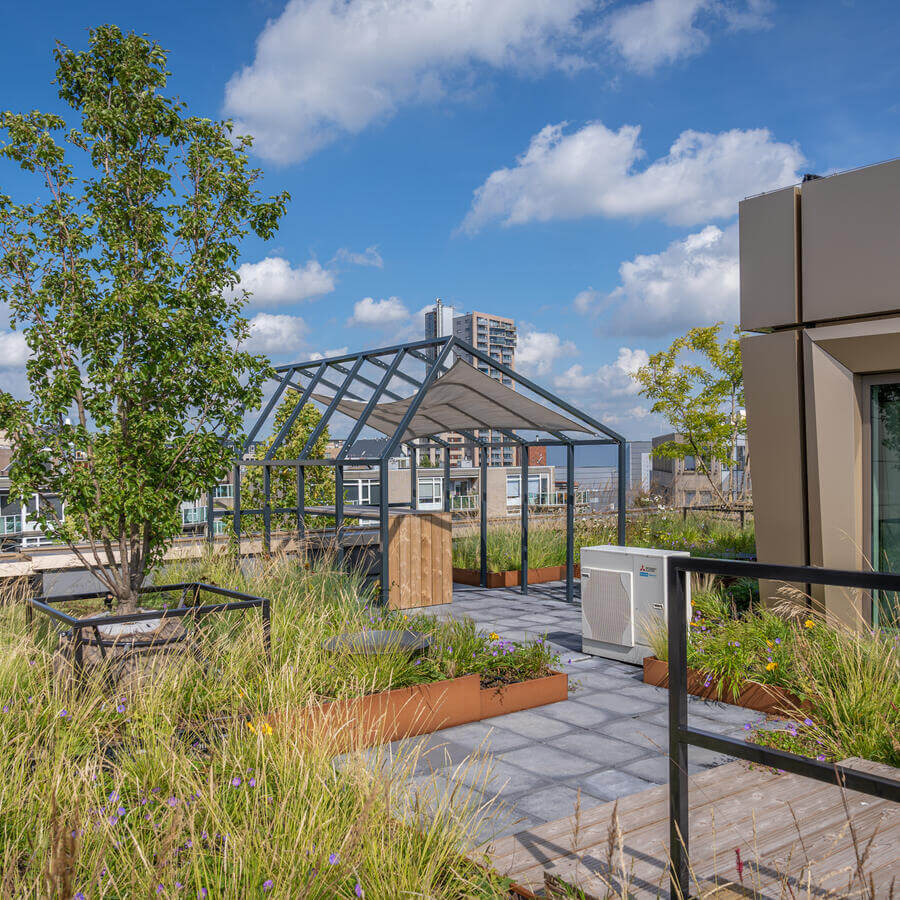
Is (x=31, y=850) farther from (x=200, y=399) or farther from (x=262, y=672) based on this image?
(x=200, y=399)

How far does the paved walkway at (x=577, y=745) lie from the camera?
173 inches

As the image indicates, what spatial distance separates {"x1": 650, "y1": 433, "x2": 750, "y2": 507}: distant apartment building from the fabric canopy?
693 centimetres

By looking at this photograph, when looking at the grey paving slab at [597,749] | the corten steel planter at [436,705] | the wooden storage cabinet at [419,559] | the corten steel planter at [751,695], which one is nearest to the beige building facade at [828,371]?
the corten steel planter at [751,695]

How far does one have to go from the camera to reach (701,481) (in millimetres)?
29422

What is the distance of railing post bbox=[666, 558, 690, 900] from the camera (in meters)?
2.48

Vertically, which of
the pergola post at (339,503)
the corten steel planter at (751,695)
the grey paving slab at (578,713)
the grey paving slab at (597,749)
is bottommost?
the grey paving slab at (597,749)

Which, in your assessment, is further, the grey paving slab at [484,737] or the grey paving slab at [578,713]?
the grey paving slab at [578,713]

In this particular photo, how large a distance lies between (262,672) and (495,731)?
171 cm

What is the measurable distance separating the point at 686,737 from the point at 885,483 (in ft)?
17.7

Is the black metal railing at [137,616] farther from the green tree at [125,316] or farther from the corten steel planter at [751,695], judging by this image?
the corten steel planter at [751,695]

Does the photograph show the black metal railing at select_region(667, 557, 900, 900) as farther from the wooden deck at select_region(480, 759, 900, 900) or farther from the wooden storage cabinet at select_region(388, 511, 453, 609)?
the wooden storage cabinet at select_region(388, 511, 453, 609)

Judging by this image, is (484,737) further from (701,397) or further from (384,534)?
(701,397)

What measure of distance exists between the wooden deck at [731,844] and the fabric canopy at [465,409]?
19.4 ft

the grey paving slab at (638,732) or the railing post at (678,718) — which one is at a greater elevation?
the railing post at (678,718)
